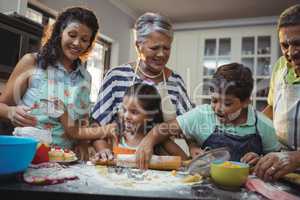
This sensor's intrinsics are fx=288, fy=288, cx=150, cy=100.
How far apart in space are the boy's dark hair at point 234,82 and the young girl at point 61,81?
50 centimetres

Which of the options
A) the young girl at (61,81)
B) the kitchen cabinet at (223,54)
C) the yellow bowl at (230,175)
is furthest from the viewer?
the kitchen cabinet at (223,54)

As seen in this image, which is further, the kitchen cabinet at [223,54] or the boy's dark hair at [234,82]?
the kitchen cabinet at [223,54]

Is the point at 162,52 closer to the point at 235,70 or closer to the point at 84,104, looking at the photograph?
the point at 235,70

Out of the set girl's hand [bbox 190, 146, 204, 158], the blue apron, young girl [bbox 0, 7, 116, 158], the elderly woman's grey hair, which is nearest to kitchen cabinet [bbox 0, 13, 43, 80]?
young girl [bbox 0, 7, 116, 158]

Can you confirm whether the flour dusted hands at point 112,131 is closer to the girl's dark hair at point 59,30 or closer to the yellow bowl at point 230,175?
the girl's dark hair at point 59,30

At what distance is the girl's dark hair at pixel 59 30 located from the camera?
1.31 meters

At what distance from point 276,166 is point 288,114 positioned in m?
0.51

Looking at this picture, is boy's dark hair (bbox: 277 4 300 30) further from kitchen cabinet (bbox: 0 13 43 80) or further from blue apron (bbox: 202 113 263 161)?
kitchen cabinet (bbox: 0 13 43 80)

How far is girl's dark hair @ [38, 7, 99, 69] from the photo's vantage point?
131 centimetres

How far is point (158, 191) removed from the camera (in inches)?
24.7

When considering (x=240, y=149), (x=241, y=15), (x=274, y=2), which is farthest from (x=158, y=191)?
(x=241, y=15)

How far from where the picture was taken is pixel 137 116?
129 cm

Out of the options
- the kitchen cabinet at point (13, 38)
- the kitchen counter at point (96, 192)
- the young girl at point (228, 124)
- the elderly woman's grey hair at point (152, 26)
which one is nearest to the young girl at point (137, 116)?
the young girl at point (228, 124)

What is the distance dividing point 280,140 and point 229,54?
257cm
